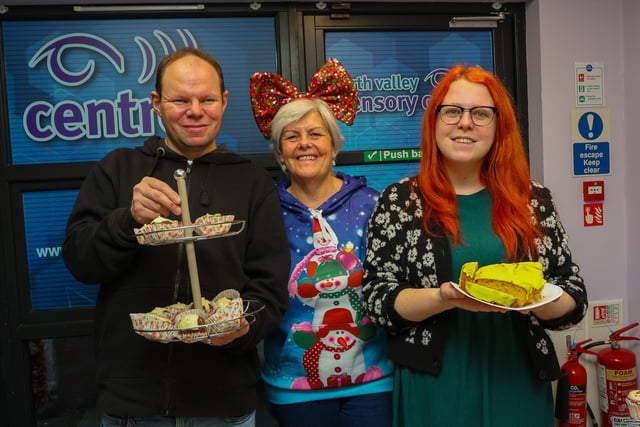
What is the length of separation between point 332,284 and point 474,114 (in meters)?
0.65

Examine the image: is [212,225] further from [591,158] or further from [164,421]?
[591,158]

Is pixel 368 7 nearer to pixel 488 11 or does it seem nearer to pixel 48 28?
pixel 488 11

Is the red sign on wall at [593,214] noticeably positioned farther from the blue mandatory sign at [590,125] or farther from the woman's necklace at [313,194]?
the woman's necklace at [313,194]

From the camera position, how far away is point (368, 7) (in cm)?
254

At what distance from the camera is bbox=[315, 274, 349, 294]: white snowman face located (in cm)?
175

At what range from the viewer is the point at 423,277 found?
1545 millimetres

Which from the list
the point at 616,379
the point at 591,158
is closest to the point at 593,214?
the point at 591,158

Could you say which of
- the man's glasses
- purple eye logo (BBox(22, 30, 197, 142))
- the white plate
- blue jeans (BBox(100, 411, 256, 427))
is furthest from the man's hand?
purple eye logo (BBox(22, 30, 197, 142))

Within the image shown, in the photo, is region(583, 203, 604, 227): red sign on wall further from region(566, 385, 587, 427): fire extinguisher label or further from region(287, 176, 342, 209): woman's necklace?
region(287, 176, 342, 209): woman's necklace

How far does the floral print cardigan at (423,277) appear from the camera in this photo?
1533 mm

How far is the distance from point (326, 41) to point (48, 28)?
1170 millimetres

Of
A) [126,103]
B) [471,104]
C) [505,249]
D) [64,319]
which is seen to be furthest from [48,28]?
[505,249]

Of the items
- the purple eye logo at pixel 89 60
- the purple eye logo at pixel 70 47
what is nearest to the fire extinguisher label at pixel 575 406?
the purple eye logo at pixel 89 60

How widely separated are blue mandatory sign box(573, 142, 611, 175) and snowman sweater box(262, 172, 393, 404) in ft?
4.35
